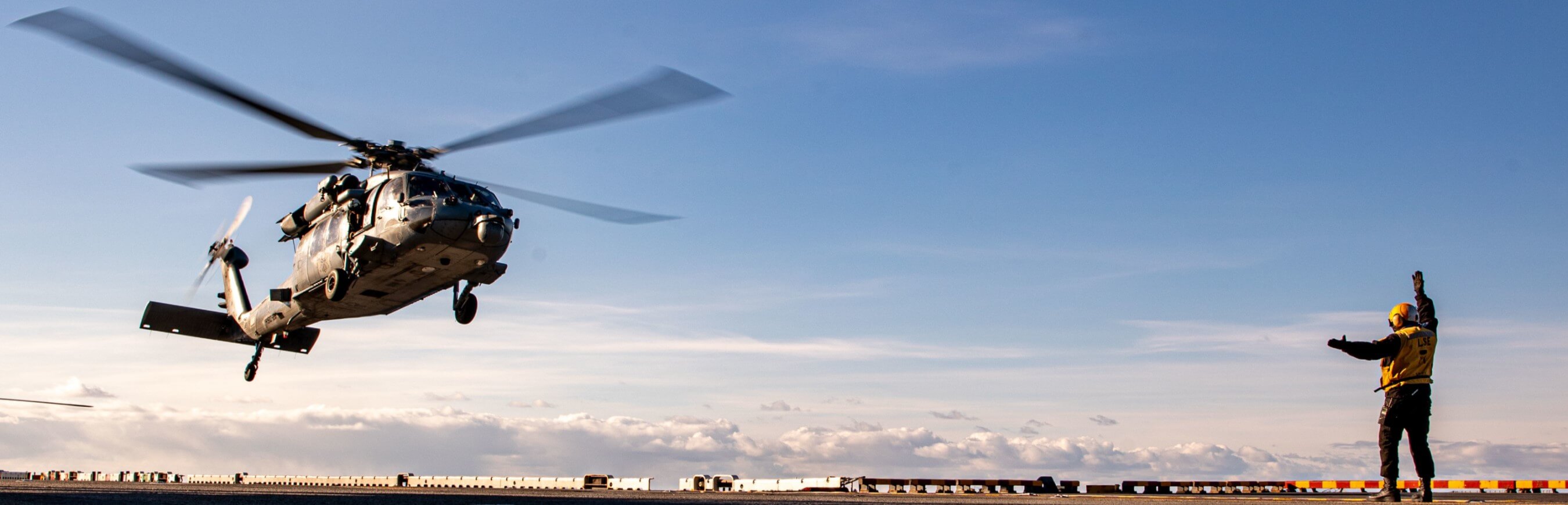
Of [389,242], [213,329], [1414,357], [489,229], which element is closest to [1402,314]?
[1414,357]

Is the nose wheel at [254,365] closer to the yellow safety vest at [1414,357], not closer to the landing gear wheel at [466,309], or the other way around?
the landing gear wheel at [466,309]

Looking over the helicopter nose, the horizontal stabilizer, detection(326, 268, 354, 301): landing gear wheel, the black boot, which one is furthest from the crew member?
the horizontal stabilizer

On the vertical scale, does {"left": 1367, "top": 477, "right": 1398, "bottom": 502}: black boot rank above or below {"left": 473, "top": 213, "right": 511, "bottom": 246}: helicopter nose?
below

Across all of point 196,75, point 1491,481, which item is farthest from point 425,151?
point 1491,481

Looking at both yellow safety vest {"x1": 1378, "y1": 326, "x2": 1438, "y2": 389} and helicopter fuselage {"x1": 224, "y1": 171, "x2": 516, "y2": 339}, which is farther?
helicopter fuselage {"x1": 224, "y1": 171, "x2": 516, "y2": 339}

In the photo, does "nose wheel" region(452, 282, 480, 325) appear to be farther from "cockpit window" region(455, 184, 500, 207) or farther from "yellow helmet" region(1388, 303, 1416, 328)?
"yellow helmet" region(1388, 303, 1416, 328)

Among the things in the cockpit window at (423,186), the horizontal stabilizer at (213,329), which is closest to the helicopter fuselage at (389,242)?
the cockpit window at (423,186)

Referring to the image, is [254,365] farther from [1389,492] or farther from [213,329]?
[1389,492]
